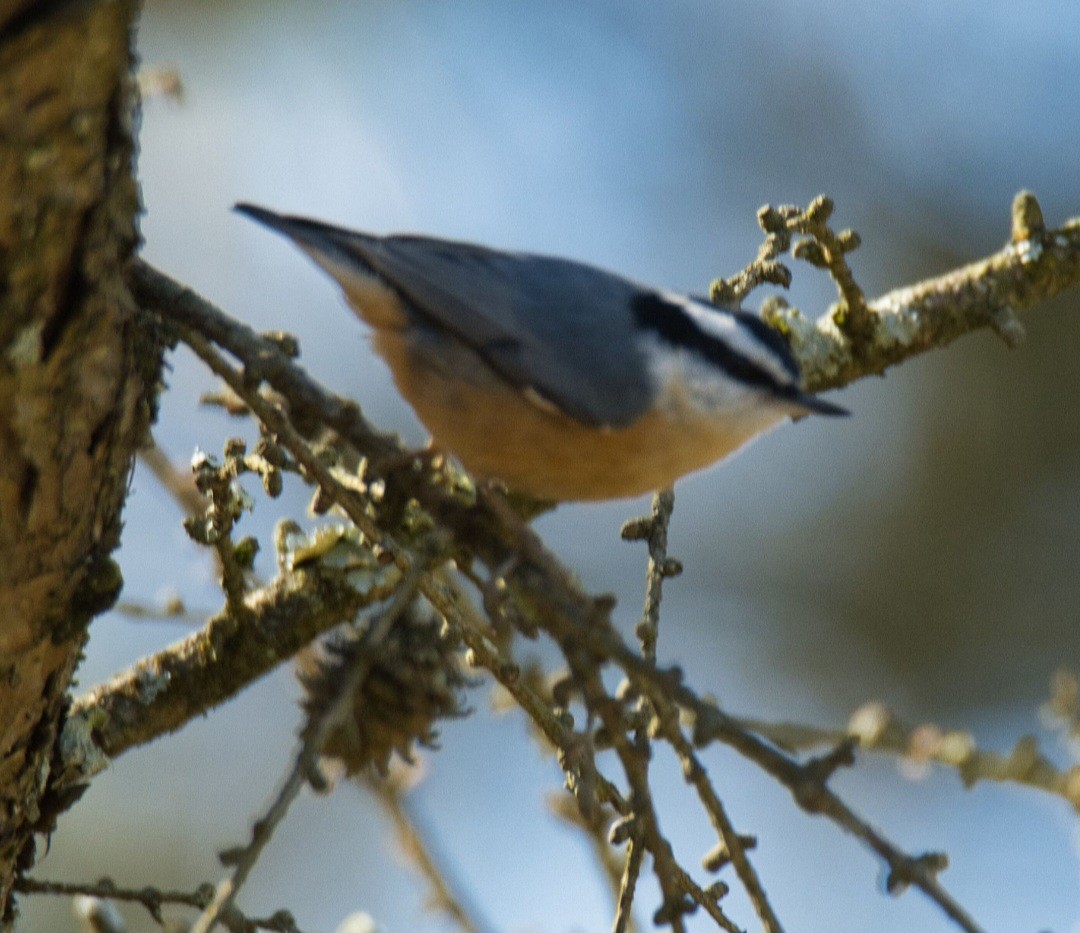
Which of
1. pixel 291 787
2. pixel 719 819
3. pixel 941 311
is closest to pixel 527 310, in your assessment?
pixel 941 311

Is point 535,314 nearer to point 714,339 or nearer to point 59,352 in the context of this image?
point 714,339

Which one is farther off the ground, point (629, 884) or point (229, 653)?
point (229, 653)

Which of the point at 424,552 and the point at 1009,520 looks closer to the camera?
the point at 424,552

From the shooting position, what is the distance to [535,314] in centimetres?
245

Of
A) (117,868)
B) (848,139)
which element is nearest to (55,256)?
(117,868)

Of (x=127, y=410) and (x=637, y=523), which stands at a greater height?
(x=637, y=523)

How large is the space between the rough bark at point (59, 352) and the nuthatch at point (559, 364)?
2.00 ft

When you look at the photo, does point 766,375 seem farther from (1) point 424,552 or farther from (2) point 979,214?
(2) point 979,214

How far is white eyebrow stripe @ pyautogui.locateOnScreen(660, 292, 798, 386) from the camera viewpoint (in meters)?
2.36

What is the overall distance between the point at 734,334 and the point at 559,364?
314 millimetres

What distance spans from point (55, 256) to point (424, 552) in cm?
55

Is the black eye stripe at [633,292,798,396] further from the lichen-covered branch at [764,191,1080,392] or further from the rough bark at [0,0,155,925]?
the rough bark at [0,0,155,925]

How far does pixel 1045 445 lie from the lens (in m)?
4.84

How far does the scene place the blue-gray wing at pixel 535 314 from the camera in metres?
2.34
